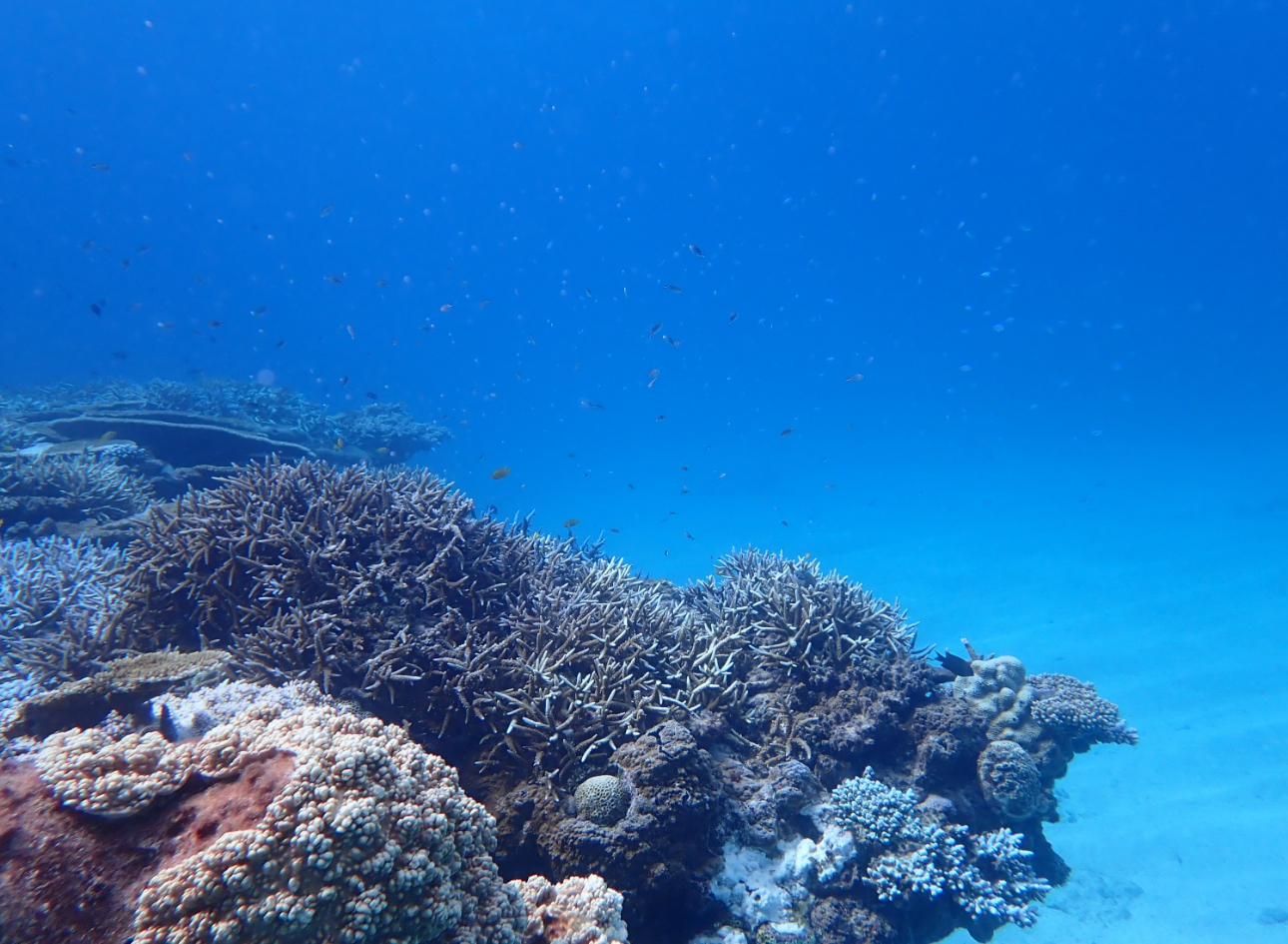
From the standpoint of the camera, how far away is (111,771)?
248 cm

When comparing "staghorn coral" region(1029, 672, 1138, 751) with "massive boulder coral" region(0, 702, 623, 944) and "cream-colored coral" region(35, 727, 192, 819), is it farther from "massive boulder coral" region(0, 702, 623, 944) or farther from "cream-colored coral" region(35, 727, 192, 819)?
"cream-colored coral" region(35, 727, 192, 819)

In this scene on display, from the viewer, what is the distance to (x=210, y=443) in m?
11.8

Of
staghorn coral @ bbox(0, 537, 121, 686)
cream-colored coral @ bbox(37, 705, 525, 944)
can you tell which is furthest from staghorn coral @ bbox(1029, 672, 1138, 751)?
staghorn coral @ bbox(0, 537, 121, 686)

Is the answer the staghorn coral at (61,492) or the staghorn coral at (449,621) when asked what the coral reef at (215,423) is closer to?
the staghorn coral at (61,492)

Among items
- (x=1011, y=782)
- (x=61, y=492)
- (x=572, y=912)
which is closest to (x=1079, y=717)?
(x=1011, y=782)

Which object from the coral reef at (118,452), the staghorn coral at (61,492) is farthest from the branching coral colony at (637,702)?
the staghorn coral at (61,492)

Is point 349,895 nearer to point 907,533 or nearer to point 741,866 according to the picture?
point 741,866

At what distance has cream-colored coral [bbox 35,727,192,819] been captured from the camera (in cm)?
236

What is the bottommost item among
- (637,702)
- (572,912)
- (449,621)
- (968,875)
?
(572,912)

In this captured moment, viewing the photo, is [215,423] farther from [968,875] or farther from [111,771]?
[968,875]

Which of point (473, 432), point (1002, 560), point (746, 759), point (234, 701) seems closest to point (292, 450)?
point (234, 701)

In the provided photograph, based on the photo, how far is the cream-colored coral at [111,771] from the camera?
7.73 feet

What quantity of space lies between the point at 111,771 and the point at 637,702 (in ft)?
10.9

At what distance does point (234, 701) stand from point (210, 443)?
34.6 feet
